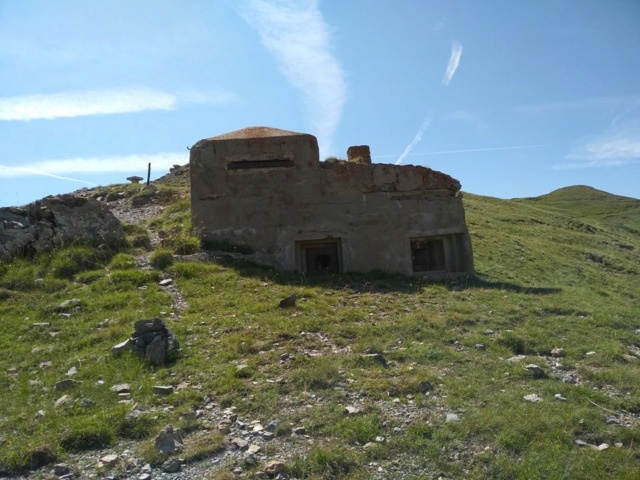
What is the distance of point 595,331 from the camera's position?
8.33 meters

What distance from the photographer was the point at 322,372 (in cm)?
596

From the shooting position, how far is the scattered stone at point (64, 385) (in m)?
6.00

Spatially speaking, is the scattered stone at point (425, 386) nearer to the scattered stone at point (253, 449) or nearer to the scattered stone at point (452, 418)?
the scattered stone at point (452, 418)

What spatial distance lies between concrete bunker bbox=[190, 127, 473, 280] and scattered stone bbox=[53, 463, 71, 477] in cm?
769

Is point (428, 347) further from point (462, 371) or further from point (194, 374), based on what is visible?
point (194, 374)

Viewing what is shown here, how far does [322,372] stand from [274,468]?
1.81 meters

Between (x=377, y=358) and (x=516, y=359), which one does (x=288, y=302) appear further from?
(x=516, y=359)

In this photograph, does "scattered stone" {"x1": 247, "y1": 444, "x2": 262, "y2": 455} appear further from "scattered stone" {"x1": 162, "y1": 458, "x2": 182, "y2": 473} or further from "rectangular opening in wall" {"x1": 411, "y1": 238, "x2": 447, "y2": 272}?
"rectangular opening in wall" {"x1": 411, "y1": 238, "x2": 447, "y2": 272}

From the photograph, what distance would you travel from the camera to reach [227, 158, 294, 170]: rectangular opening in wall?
12.3m

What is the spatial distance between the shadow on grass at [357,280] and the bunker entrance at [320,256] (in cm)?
94

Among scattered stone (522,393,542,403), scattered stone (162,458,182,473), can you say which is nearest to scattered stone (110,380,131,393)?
scattered stone (162,458,182,473)

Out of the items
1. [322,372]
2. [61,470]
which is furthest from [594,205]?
[61,470]

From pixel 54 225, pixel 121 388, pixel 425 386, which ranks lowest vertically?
pixel 425 386

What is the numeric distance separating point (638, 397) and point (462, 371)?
1.73 m
